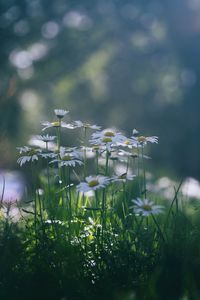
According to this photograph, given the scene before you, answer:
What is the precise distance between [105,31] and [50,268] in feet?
38.8

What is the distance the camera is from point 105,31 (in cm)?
1374

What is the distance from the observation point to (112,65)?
13336 mm

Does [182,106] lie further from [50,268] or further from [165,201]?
[50,268]

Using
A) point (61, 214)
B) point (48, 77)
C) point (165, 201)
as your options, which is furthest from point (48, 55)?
point (61, 214)

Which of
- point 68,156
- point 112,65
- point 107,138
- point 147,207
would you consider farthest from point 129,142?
point 112,65

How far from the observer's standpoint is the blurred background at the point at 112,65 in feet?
40.5

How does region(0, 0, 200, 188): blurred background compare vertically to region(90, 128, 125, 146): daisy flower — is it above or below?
above

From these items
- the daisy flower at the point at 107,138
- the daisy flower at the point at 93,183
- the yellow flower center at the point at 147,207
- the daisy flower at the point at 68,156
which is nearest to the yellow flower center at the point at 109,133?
the daisy flower at the point at 107,138

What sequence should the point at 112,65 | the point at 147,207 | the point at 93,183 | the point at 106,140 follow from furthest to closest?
the point at 112,65
the point at 106,140
the point at 93,183
the point at 147,207

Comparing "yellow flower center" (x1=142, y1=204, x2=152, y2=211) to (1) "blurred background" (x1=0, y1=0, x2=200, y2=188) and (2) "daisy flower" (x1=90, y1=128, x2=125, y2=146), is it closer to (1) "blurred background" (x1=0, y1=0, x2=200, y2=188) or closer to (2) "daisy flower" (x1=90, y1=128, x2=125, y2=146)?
(2) "daisy flower" (x1=90, y1=128, x2=125, y2=146)

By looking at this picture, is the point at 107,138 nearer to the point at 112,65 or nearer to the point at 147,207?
the point at 147,207

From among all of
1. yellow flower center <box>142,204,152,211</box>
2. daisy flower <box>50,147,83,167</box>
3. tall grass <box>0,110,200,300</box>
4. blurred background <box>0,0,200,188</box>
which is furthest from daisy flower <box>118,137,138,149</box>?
blurred background <box>0,0,200,188</box>

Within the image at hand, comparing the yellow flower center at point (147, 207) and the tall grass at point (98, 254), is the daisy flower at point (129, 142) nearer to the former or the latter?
the tall grass at point (98, 254)

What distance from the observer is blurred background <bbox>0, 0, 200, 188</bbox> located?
1234cm
